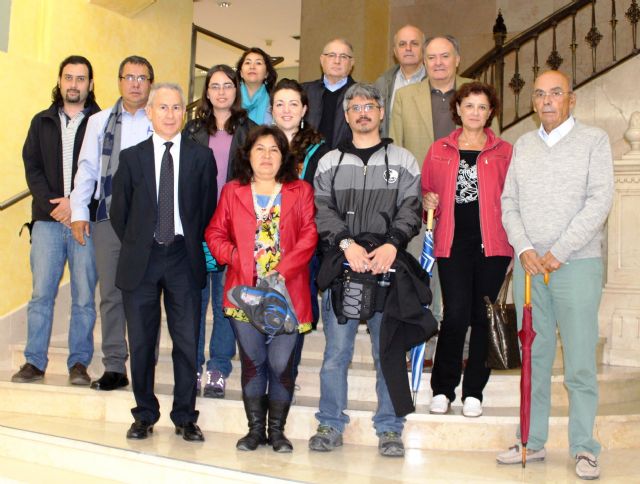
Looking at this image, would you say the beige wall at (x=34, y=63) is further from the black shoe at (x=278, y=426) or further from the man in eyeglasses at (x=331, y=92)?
the black shoe at (x=278, y=426)

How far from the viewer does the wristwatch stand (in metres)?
3.57

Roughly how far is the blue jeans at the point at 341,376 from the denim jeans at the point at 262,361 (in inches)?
6.6

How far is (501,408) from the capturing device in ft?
13.7

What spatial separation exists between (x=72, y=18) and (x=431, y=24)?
5.39m

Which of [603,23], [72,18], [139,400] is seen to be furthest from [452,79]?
[603,23]

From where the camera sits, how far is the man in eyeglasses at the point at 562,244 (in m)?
3.40

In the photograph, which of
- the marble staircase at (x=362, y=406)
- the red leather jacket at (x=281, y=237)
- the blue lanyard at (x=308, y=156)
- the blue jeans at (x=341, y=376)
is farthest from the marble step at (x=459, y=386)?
the blue lanyard at (x=308, y=156)

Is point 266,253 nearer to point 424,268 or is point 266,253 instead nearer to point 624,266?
point 424,268

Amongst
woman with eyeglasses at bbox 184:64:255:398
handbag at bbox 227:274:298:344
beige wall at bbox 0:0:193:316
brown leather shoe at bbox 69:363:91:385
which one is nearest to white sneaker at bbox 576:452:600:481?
handbag at bbox 227:274:298:344

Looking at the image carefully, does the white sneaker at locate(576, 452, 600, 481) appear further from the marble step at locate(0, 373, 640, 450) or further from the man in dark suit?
the man in dark suit

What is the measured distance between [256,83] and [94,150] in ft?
3.28

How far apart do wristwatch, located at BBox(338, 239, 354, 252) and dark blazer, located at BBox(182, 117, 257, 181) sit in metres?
0.82

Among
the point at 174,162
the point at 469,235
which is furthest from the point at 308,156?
the point at 469,235

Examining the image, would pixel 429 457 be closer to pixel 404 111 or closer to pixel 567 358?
pixel 567 358
